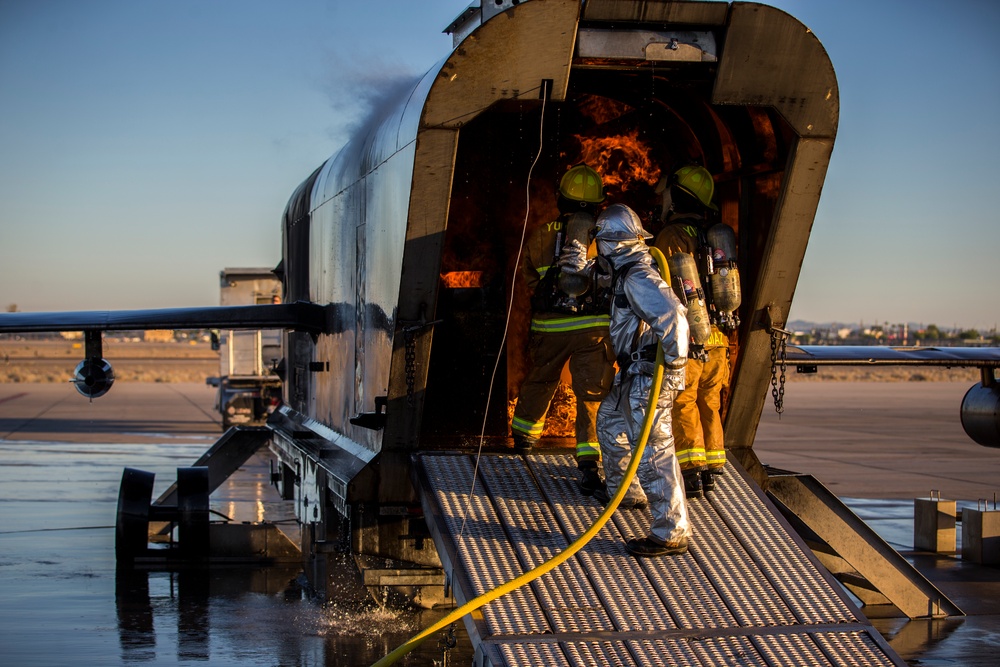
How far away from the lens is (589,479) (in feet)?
22.8

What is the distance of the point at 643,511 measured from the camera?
6.86m

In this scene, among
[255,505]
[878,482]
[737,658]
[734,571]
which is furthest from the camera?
[878,482]

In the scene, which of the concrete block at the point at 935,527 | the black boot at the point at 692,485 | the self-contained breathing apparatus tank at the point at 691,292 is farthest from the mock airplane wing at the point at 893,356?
the self-contained breathing apparatus tank at the point at 691,292

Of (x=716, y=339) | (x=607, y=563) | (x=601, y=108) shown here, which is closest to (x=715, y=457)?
(x=716, y=339)

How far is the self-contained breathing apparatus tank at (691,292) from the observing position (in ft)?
22.3

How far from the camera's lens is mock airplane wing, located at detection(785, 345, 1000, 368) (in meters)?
10.1

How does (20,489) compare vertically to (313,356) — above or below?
below

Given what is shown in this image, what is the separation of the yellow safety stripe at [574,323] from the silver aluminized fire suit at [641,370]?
0.50m

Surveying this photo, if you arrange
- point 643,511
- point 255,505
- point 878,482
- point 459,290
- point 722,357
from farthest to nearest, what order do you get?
1. point 878,482
2. point 255,505
3. point 459,290
4. point 722,357
5. point 643,511

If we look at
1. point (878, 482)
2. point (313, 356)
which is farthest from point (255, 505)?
point (878, 482)

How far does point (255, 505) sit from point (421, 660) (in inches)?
289

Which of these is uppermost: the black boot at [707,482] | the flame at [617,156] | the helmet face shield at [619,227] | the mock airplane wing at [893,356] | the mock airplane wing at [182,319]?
the flame at [617,156]

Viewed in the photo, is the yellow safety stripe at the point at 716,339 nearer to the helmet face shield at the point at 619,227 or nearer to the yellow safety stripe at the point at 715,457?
the yellow safety stripe at the point at 715,457

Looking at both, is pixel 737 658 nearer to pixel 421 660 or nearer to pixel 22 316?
pixel 421 660
